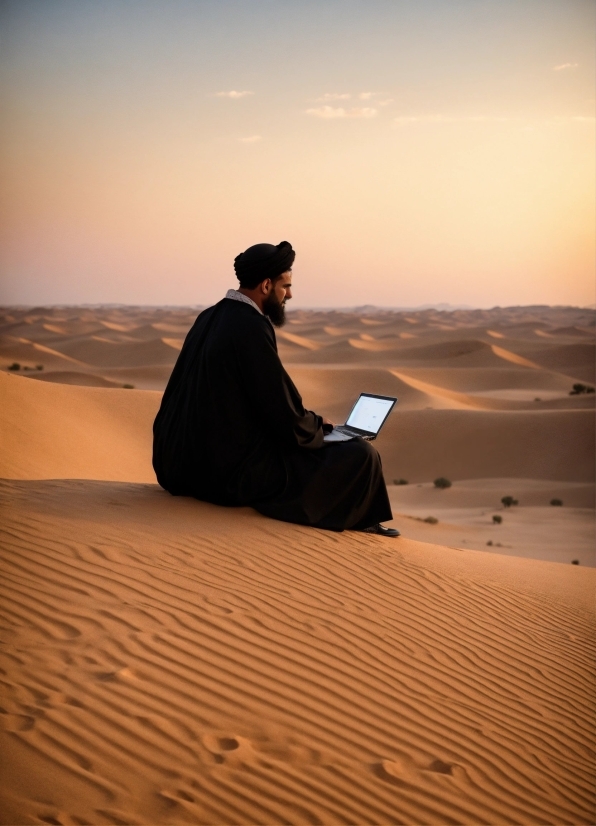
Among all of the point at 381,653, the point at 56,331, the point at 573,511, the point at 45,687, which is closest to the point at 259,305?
the point at 381,653

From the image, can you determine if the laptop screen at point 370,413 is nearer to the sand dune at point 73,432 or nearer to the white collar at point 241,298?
the white collar at point 241,298

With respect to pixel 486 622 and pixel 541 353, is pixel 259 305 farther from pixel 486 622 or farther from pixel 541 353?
pixel 541 353

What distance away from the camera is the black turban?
5.69 metres

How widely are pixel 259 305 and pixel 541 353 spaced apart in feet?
157

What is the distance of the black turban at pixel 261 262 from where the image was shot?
5.69 m

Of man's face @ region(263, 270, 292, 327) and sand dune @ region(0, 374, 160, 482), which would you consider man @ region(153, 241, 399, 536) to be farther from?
sand dune @ region(0, 374, 160, 482)

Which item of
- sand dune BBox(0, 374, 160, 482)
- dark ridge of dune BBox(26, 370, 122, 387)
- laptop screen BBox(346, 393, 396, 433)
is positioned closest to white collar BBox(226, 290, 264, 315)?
laptop screen BBox(346, 393, 396, 433)

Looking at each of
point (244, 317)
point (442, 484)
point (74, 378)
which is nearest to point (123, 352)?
point (74, 378)

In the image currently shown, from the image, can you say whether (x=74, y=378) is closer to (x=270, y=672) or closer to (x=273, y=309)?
(x=273, y=309)

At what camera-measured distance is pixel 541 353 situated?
51.2 meters

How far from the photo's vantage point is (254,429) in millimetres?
5652

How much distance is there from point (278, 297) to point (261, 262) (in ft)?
0.95

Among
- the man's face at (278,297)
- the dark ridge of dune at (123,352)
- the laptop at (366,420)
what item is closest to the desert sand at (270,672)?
the laptop at (366,420)

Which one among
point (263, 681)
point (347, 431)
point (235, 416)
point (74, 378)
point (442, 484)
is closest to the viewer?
point (263, 681)
